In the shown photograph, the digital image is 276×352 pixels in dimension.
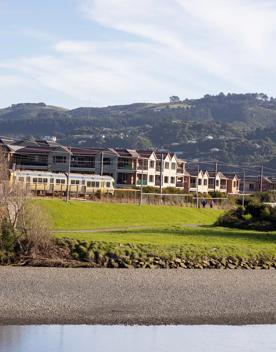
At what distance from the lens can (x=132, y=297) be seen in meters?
25.3

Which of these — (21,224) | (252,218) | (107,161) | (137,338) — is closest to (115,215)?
(252,218)

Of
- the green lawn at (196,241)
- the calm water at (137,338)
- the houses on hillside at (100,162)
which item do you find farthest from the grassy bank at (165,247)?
the houses on hillside at (100,162)

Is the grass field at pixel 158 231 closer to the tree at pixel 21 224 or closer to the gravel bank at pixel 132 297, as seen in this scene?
the tree at pixel 21 224

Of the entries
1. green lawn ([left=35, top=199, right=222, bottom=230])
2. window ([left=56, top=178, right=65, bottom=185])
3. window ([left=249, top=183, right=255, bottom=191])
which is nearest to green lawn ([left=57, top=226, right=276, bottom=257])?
green lawn ([left=35, top=199, right=222, bottom=230])

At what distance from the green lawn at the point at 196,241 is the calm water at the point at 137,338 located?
12664 mm

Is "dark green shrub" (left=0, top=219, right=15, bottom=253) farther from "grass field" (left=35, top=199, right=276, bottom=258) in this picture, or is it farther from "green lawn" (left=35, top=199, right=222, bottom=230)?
"green lawn" (left=35, top=199, right=222, bottom=230)

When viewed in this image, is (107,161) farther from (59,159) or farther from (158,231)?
(158,231)

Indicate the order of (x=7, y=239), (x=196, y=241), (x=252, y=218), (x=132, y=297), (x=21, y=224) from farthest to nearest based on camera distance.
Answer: (x=252, y=218)
(x=196, y=241)
(x=21, y=224)
(x=7, y=239)
(x=132, y=297)

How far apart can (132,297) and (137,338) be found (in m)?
5.00

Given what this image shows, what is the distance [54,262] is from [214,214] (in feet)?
125

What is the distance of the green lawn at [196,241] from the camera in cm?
3497

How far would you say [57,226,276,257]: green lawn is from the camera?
1377 inches

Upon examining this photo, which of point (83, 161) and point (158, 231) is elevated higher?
point (83, 161)

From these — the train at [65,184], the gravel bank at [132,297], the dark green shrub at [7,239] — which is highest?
the train at [65,184]
